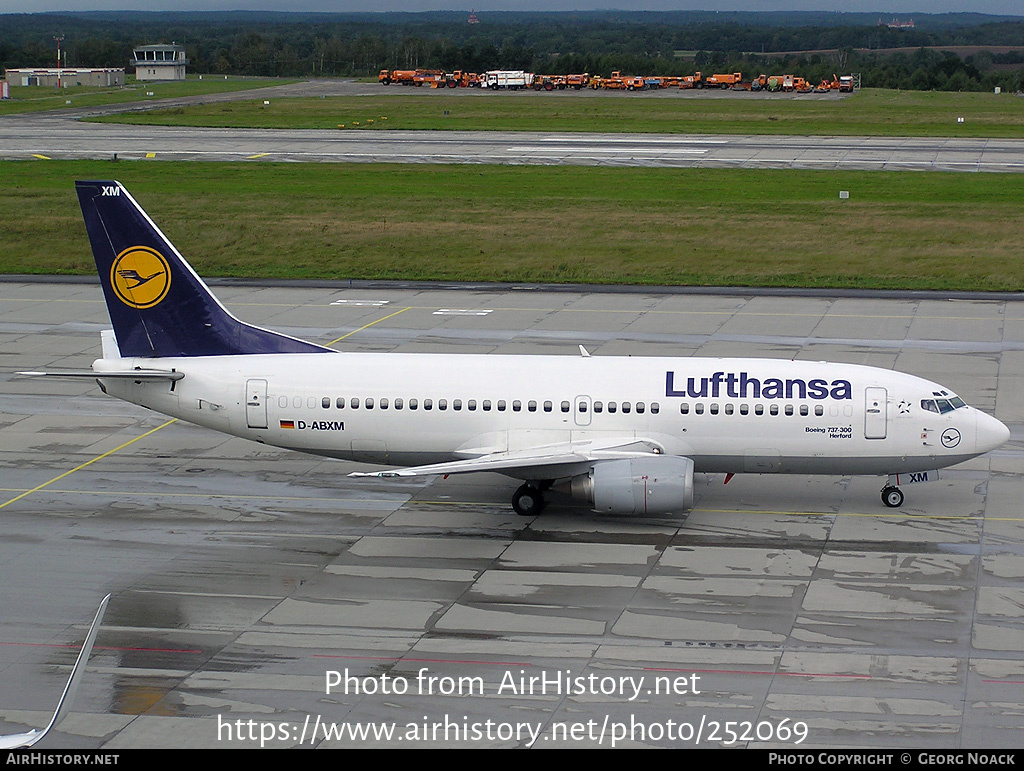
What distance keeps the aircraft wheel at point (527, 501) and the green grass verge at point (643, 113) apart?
10047 centimetres

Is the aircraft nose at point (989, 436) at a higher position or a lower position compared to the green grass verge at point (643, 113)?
lower

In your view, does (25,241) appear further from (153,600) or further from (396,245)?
(153,600)

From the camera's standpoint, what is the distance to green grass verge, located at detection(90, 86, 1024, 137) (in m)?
131

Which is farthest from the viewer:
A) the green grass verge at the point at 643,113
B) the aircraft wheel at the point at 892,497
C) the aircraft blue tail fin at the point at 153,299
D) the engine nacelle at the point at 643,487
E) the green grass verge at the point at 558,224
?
the green grass verge at the point at 643,113

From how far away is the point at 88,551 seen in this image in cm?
2938

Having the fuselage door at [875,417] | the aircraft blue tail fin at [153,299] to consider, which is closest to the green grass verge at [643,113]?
the fuselage door at [875,417]

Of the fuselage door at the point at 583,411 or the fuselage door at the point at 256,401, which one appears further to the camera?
the fuselage door at the point at 256,401

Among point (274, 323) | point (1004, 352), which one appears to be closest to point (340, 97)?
point (274, 323)

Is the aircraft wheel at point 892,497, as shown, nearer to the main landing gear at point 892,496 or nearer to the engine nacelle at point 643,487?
the main landing gear at point 892,496

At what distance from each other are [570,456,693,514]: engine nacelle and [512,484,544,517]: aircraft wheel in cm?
194

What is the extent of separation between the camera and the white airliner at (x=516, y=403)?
31.2 meters

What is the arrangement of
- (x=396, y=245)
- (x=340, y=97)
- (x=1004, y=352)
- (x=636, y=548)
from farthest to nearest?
(x=340, y=97), (x=396, y=245), (x=1004, y=352), (x=636, y=548)

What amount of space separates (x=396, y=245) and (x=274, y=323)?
18.3 m

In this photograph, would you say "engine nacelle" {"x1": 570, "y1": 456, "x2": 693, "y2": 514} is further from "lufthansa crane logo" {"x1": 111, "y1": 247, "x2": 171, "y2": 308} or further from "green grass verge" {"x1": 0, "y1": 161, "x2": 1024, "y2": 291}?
"green grass verge" {"x1": 0, "y1": 161, "x2": 1024, "y2": 291}
